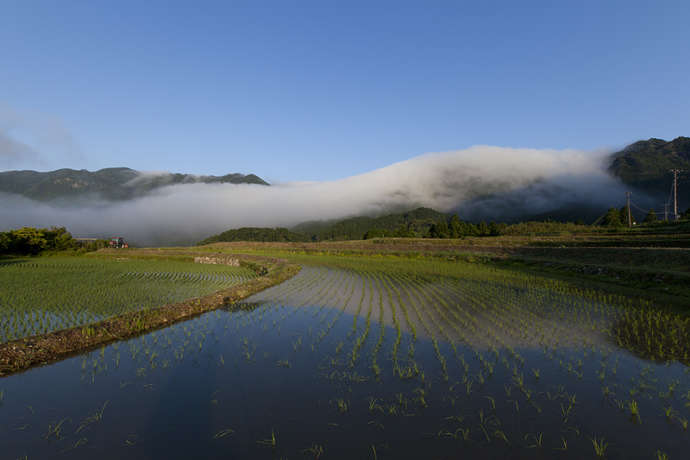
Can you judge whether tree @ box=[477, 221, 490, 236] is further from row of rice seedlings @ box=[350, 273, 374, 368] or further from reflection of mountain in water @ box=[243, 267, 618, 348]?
row of rice seedlings @ box=[350, 273, 374, 368]

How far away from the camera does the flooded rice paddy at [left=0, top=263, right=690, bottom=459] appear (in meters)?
3.97

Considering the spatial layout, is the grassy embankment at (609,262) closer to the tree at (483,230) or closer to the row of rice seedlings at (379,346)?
the row of rice seedlings at (379,346)

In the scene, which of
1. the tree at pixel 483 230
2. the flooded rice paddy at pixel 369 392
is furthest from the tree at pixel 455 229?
the flooded rice paddy at pixel 369 392

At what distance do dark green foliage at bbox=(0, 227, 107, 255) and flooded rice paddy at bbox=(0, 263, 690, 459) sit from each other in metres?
47.4

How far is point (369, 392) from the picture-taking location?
530 centimetres

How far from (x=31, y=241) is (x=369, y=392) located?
179 ft

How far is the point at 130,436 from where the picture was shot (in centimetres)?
419

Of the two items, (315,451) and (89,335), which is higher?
(89,335)

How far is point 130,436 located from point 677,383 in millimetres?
9145

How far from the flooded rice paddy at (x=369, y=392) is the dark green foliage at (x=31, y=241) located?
47.4 m

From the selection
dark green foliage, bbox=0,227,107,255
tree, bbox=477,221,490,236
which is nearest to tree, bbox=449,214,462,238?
tree, bbox=477,221,490,236

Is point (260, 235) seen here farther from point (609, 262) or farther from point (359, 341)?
point (359, 341)

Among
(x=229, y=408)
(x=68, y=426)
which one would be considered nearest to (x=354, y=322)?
(x=229, y=408)

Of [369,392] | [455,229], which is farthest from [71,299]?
[455,229]
